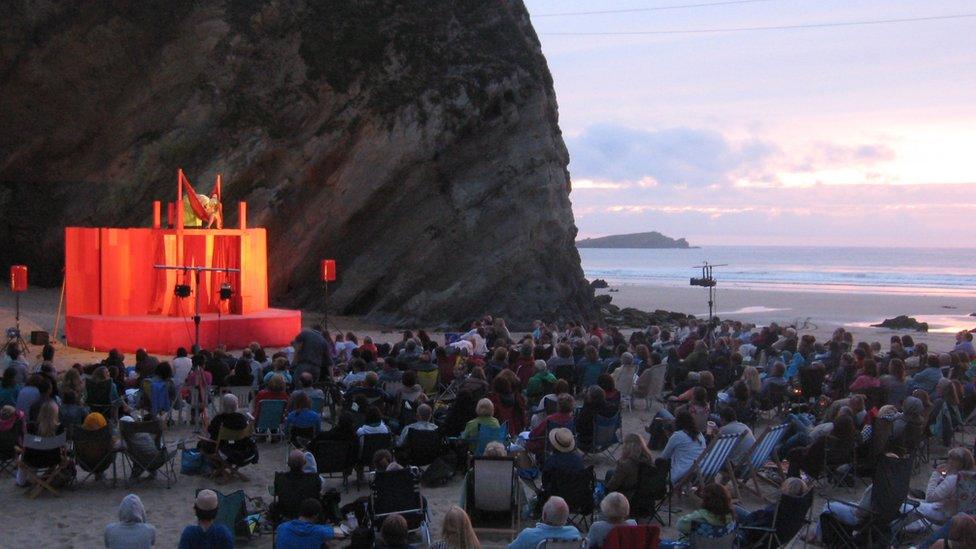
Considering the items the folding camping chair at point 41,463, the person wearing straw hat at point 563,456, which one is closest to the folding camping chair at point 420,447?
the person wearing straw hat at point 563,456

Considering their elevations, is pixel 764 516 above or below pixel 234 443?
below

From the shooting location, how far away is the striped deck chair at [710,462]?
8594 millimetres

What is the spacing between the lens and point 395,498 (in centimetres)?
745

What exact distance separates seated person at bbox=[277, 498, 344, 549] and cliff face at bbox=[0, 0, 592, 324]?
20.2 meters

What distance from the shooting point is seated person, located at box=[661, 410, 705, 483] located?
8.69 metres

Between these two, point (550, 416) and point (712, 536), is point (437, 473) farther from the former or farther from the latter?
point (712, 536)

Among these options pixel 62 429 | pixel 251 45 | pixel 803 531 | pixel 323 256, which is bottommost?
pixel 803 531

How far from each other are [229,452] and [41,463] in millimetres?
1648

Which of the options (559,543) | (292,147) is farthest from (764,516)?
(292,147)

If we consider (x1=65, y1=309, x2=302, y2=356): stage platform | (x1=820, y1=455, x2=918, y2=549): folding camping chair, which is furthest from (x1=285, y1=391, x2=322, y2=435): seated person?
(x1=65, y1=309, x2=302, y2=356): stage platform

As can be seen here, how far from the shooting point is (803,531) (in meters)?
8.30

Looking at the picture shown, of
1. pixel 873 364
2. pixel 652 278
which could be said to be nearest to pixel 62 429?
pixel 873 364

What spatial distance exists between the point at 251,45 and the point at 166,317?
36.9ft

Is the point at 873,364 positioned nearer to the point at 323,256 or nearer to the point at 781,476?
the point at 781,476
